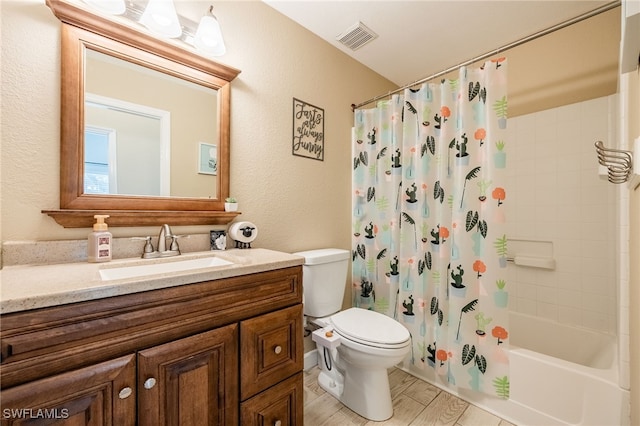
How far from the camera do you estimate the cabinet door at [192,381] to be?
30.7 inches

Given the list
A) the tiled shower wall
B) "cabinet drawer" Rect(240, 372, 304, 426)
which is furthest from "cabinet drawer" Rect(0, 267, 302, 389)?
the tiled shower wall

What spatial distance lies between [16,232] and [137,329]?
2.19ft

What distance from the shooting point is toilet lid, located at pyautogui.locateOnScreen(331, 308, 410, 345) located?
136 centimetres

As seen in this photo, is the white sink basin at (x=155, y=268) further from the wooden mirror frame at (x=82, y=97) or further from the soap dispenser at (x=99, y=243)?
the wooden mirror frame at (x=82, y=97)

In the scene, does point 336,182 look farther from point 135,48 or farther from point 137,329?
point 137,329

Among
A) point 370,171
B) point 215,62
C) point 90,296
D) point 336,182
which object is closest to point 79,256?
point 90,296

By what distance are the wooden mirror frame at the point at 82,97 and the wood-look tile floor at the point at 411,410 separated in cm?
124

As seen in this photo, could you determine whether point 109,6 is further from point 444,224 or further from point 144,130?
point 444,224

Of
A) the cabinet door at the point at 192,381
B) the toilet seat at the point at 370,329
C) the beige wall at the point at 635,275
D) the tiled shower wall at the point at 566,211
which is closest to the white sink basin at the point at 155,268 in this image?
the cabinet door at the point at 192,381

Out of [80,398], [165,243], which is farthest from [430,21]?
[80,398]

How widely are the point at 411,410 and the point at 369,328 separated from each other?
54 cm

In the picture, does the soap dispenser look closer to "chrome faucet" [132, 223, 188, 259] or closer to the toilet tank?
"chrome faucet" [132, 223, 188, 259]

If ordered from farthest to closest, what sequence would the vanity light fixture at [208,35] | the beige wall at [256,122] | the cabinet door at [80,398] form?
the vanity light fixture at [208,35]
the beige wall at [256,122]
the cabinet door at [80,398]

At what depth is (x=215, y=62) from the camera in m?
1.40
